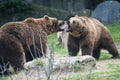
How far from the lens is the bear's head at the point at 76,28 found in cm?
1289

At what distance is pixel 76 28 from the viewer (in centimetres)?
1296

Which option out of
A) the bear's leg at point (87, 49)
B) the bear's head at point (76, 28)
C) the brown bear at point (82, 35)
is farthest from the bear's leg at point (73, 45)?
the bear's leg at point (87, 49)

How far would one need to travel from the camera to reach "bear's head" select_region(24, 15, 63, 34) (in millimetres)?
12516

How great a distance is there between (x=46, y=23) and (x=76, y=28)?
80cm

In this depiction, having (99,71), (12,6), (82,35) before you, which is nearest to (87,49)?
(82,35)

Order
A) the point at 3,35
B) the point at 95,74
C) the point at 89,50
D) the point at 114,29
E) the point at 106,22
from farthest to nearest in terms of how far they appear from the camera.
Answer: the point at 106,22
the point at 114,29
the point at 89,50
the point at 3,35
the point at 95,74

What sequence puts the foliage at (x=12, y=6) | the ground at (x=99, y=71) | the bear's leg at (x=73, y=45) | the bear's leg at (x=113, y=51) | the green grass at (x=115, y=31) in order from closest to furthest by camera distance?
the ground at (x=99, y=71) < the bear's leg at (x=73, y=45) < the bear's leg at (x=113, y=51) < the green grass at (x=115, y=31) < the foliage at (x=12, y=6)

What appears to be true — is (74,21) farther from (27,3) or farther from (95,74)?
(27,3)

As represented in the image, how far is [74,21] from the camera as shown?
1290 centimetres

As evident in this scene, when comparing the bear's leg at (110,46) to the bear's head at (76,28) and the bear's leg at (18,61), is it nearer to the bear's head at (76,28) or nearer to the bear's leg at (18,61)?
the bear's head at (76,28)

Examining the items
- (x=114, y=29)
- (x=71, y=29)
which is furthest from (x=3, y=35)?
(x=114, y=29)

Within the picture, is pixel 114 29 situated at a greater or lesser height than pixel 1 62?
lesser

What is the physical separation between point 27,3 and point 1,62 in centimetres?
1363

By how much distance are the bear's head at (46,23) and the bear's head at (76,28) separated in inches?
18.9
